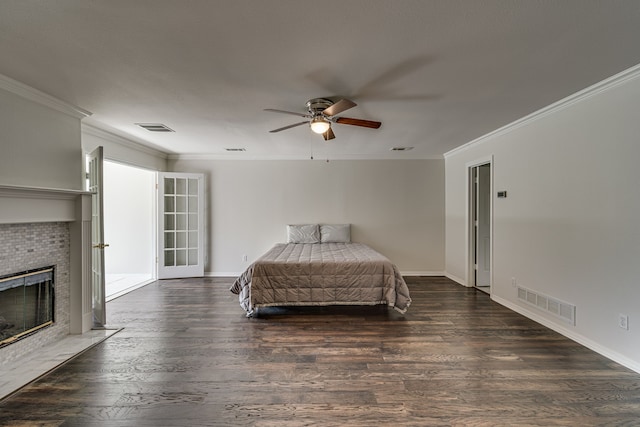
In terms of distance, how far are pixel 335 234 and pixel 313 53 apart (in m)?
3.57

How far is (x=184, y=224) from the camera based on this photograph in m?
5.08

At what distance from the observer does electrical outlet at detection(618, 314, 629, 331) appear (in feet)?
7.12

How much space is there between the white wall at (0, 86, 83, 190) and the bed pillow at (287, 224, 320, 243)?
9.95 feet

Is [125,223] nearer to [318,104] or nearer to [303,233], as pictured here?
[303,233]

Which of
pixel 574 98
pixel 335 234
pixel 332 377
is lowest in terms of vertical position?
pixel 332 377

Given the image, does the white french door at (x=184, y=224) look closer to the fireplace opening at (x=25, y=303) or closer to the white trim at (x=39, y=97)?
the white trim at (x=39, y=97)

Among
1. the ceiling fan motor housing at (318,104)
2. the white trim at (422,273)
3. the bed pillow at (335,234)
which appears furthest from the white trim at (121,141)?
the white trim at (422,273)

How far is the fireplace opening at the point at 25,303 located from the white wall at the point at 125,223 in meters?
2.54

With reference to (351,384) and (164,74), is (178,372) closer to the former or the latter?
(351,384)

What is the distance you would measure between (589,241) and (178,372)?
146 inches

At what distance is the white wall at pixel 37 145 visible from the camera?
7.29 feet

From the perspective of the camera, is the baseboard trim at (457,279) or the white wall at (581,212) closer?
the white wall at (581,212)

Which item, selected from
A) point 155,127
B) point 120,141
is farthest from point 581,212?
point 120,141

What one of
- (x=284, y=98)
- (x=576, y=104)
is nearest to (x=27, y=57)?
(x=284, y=98)
